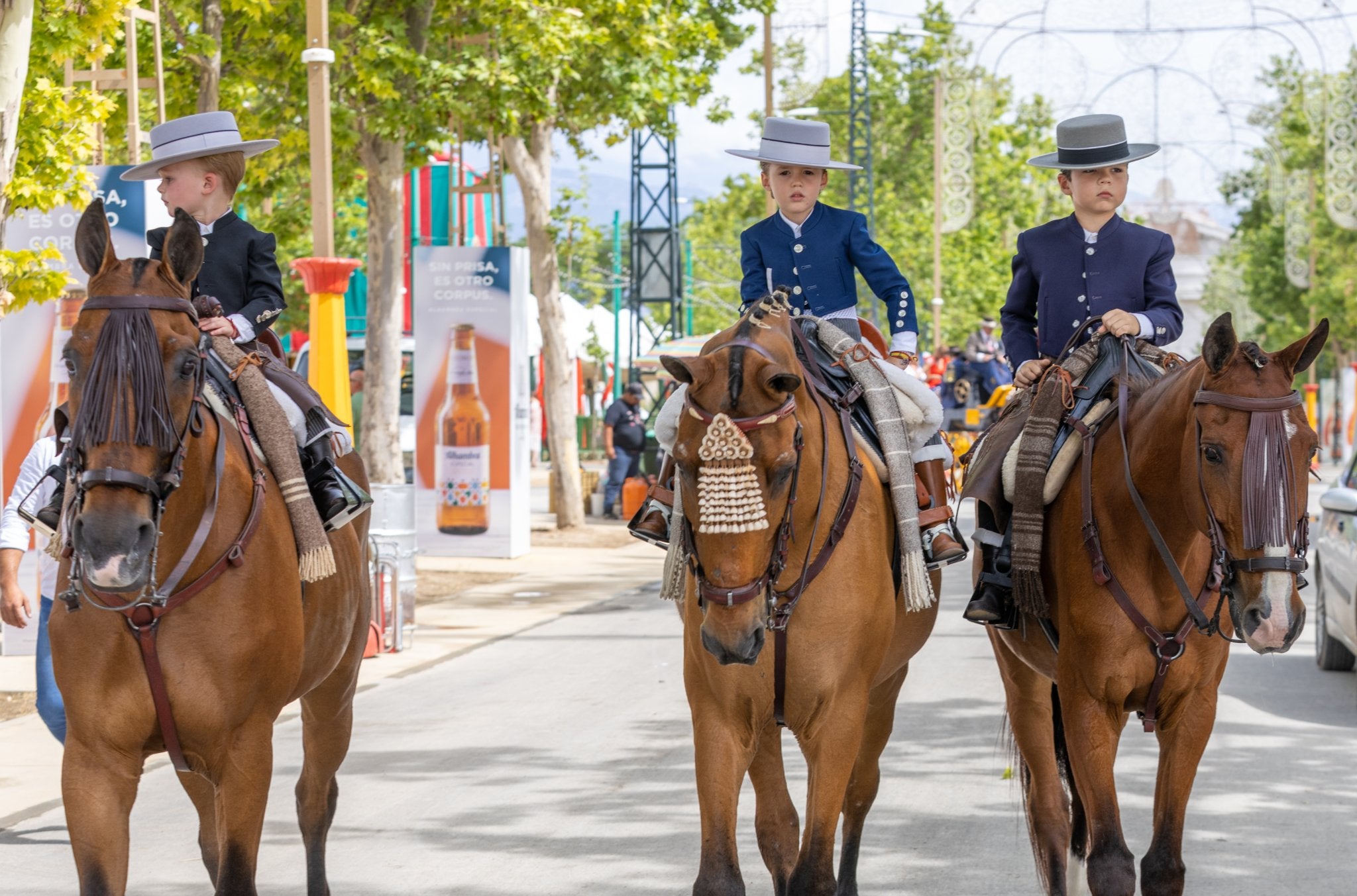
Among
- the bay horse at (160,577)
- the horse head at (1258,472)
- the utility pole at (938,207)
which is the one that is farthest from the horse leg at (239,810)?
the utility pole at (938,207)

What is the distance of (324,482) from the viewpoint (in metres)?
5.81

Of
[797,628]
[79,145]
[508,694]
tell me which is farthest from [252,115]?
[797,628]

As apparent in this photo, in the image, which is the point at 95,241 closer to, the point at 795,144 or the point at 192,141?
the point at 192,141

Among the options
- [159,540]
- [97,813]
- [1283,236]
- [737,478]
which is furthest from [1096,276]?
[1283,236]

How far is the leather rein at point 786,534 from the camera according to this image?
4.75 m

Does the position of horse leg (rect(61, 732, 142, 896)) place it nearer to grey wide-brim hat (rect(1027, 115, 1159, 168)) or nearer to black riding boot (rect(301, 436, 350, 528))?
black riding boot (rect(301, 436, 350, 528))

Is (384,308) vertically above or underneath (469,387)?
above

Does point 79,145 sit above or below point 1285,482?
above

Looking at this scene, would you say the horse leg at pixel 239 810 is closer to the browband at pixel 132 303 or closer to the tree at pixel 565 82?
the browband at pixel 132 303

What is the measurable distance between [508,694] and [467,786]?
306 cm

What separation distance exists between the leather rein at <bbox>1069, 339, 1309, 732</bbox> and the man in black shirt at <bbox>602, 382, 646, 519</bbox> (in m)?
21.1

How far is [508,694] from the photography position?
12.0 meters

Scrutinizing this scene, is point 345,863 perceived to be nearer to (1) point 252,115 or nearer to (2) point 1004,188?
(1) point 252,115

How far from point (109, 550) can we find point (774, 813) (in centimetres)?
260
